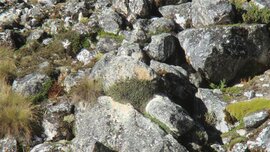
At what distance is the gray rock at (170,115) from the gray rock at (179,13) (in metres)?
5.67

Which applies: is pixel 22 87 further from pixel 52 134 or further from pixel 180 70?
pixel 180 70

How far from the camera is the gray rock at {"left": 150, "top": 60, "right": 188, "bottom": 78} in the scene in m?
13.3

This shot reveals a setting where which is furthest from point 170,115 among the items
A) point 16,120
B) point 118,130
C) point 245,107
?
point 16,120

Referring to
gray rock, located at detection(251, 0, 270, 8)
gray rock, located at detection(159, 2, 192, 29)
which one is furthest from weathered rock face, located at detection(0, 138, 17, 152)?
gray rock, located at detection(251, 0, 270, 8)

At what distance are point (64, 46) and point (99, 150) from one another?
655cm

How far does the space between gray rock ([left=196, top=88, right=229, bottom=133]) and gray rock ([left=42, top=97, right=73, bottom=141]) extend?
13.1 feet

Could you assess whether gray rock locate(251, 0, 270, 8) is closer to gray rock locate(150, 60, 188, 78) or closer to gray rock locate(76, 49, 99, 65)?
gray rock locate(150, 60, 188, 78)

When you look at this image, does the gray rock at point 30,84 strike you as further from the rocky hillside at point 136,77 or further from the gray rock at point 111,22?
the gray rock at point 111,22

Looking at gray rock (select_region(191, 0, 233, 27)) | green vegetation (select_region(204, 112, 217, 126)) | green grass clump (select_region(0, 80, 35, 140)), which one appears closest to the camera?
green grass clump (select_region(0, 80, 35, 140))

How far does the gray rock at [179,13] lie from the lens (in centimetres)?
1634

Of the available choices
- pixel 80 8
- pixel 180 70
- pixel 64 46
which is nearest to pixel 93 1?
pixel 80 8

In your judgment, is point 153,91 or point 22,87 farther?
point 22,87

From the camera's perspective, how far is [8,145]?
11336mm

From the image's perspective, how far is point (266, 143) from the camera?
1058 centimetres
